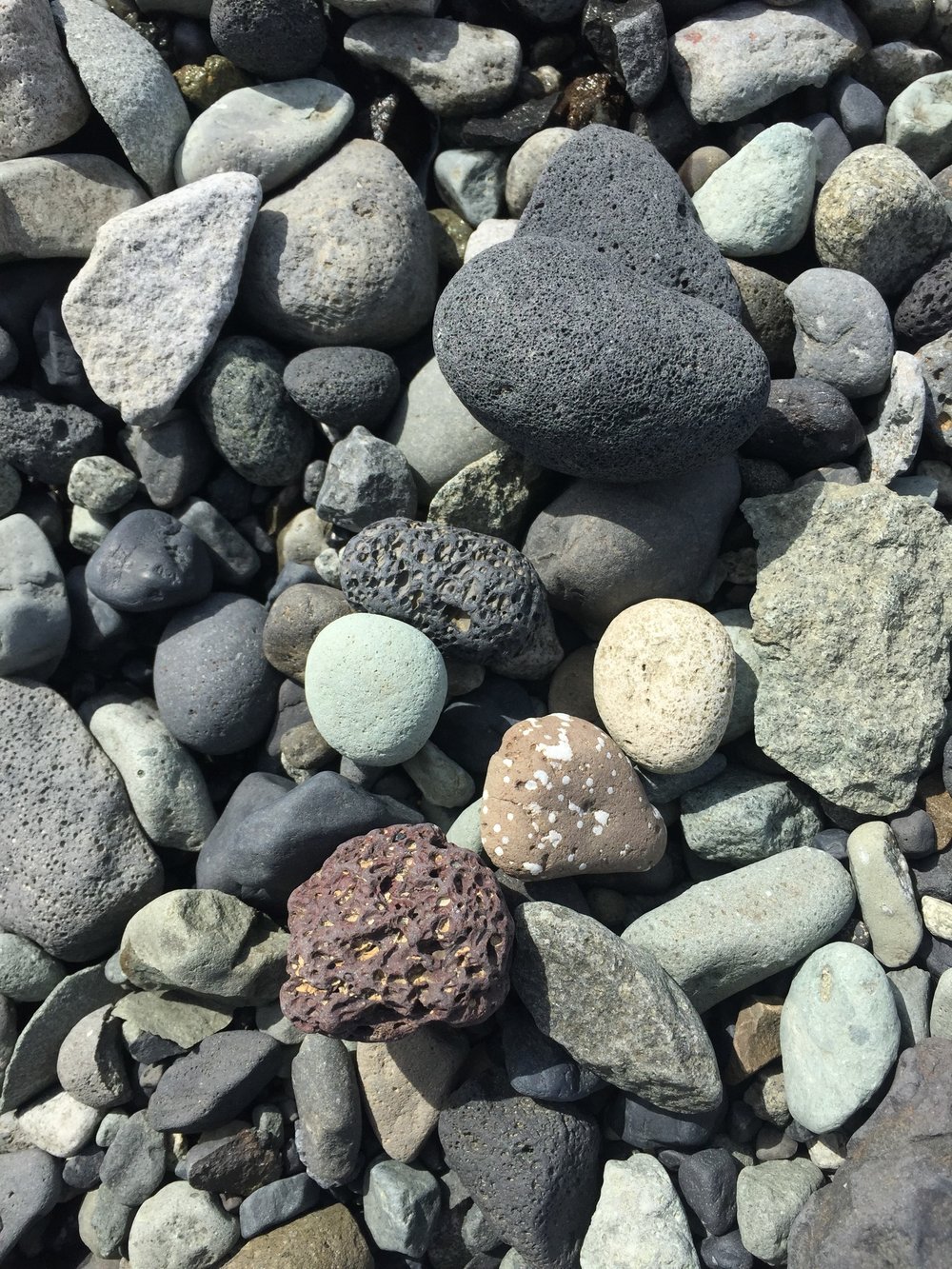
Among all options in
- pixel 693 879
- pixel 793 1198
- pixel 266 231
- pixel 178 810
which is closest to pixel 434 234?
pixel 266 231

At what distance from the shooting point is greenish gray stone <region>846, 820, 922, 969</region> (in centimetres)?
266

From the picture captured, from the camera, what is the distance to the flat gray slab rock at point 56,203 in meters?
2.90

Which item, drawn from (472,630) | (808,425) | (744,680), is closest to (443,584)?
(472,630)

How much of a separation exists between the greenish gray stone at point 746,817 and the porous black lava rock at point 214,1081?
1.54m

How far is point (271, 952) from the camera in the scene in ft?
9.11

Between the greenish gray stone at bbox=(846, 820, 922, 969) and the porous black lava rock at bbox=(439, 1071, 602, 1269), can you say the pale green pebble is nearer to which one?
the porous black lava rock at bbox=(439, 1071, 602, 1269)

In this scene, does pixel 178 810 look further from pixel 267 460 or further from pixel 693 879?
pixel 693 879

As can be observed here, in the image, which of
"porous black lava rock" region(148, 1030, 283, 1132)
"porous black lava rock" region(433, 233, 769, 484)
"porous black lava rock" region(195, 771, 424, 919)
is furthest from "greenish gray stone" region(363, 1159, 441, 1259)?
"porous black lava rock" region(433, 233, 769, 484)

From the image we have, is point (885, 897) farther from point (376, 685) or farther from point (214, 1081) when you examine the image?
point (214, 1081)

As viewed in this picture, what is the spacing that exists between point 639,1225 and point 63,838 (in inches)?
85.2

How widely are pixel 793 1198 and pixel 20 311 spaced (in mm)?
3803

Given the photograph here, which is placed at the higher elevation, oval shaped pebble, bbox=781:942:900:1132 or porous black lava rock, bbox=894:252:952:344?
porous black lava rock, bbox=894:252:952:344

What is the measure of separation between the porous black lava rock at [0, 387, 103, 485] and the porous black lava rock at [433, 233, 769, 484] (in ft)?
4.33

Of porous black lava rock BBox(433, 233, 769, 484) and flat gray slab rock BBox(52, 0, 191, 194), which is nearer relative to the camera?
porous black lava rock BBox(433, 233, 769, 484)
